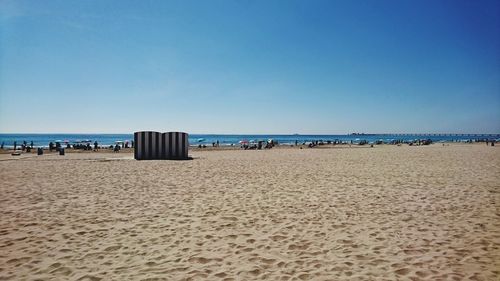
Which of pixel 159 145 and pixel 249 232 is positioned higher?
pixel 159 145

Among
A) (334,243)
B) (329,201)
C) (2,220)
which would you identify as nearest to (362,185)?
(329,201)

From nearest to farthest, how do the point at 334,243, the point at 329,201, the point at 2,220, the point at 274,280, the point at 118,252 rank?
the point at 274,280
the point at 118,252
the point at 334,243
the point at 2,220
the point at 329,201

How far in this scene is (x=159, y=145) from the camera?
23.1m

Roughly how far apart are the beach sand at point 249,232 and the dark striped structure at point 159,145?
39.2ft

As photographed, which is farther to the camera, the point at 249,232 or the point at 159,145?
the point at 159,145

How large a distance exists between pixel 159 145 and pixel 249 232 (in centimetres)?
1842

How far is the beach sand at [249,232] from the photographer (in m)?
4.34

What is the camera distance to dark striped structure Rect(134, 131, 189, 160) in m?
22.7

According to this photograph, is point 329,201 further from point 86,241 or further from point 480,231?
point 86,241

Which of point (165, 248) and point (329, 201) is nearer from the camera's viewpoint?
point (165, 248)

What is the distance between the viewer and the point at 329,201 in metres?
8.57

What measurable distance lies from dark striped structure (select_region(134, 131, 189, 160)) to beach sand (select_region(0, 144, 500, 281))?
11.9 metres

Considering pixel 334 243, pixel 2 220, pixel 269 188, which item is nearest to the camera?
pixel 334 243

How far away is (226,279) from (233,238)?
155cm
